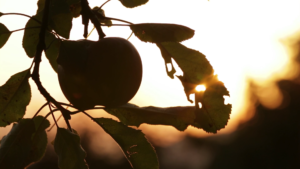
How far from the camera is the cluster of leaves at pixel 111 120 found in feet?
2.68

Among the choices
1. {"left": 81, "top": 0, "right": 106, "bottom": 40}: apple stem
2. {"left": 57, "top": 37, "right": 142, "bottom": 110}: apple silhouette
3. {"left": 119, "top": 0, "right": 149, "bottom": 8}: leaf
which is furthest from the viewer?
{"left": 119, "top": 0, "right": 149, "bottom": 8}: leaf

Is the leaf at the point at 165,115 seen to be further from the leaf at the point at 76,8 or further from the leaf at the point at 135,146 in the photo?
the leaf at the point at 76,8

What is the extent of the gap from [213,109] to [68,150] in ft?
1.27

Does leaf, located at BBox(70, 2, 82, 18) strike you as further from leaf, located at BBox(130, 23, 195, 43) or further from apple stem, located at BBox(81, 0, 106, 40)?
leaf, located at BBox(130, 23, 195, 43)

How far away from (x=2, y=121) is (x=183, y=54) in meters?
0.51

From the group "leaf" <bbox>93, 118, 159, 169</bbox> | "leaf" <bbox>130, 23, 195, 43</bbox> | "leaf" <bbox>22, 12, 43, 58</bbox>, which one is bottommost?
"leaf" <bbox>93, 118, 159, 169</bbox>

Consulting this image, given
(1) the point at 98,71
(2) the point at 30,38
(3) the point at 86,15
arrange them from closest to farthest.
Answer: (1) the point at 98,71 → (3) the point at 86,15 → (2) the point at 30,38

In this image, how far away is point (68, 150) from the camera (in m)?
0.83

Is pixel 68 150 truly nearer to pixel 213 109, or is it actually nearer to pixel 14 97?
pixel 14 97

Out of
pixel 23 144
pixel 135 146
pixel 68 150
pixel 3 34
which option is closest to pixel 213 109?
pixel 135 146

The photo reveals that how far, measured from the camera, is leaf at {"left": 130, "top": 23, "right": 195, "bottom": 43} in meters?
0.72

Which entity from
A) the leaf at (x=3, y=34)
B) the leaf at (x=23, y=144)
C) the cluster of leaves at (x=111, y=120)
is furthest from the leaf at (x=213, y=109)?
the leaf at (x=3, y=34)

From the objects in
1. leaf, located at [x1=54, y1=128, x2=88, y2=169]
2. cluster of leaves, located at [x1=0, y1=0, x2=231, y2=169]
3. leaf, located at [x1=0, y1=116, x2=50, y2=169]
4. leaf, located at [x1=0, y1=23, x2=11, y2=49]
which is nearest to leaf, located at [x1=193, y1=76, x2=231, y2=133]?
cluster of leaves, located at [x1=0, y1=0, x2=231, y2=169]

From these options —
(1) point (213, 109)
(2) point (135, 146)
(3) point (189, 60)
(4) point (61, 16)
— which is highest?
(4) point (61, 16)
